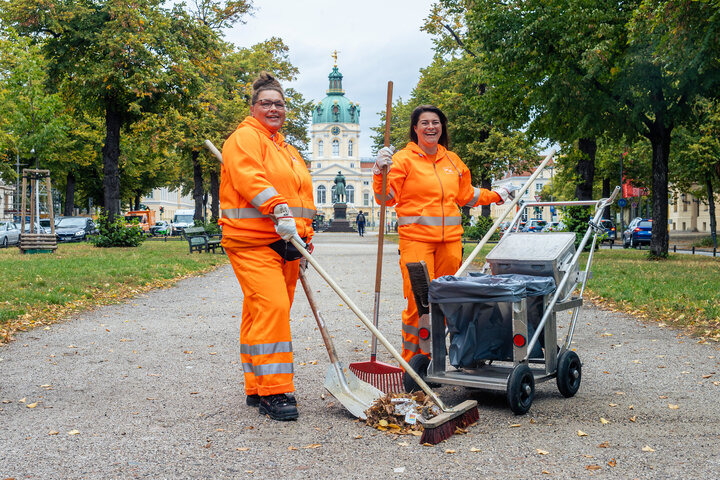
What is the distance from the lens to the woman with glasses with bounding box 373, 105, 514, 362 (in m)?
5.63

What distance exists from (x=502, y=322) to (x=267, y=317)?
154 cm

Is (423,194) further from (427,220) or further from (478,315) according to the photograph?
(478,315)

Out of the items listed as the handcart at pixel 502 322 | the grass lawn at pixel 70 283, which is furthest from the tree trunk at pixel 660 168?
the handcart at pixel 502 322

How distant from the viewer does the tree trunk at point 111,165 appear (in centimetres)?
2569

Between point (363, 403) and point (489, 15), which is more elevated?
point (489, 15)

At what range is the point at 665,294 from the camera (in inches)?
448

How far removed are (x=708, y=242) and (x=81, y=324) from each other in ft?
110

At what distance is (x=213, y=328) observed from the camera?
8781mm

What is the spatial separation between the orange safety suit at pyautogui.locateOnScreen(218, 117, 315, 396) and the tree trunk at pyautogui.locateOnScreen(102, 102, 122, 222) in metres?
22.1

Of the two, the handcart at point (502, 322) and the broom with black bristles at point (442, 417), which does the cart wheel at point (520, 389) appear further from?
the broom with black bristles at point (442, 417)

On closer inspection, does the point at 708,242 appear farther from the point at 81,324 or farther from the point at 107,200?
the point at 81,324

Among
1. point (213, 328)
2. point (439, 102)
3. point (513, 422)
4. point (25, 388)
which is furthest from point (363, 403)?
point (439, 102)

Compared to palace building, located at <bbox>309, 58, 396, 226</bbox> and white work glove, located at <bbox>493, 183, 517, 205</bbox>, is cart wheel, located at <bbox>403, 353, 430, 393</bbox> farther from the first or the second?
palace building, located at <bbox>309, 58, 396, 226</bbox>

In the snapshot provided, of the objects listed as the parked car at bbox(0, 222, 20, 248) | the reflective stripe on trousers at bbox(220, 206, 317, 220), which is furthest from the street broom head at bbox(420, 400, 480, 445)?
the parked car at bbox(0, 222, 20, 248)
